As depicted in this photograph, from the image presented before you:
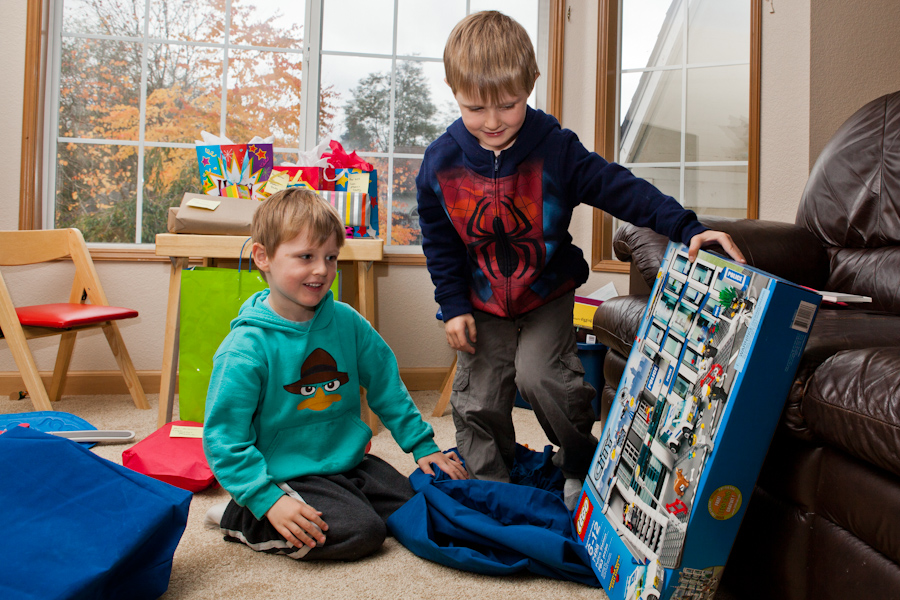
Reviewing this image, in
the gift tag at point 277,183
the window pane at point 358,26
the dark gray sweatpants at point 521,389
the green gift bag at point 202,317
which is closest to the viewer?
the dark gray sweatpants at point 521,389

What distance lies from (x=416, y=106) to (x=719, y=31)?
3.81 ft

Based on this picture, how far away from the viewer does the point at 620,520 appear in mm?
867

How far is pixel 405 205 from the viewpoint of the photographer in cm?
247

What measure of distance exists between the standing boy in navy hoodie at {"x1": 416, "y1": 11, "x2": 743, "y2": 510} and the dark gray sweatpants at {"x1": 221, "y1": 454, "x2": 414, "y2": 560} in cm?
23

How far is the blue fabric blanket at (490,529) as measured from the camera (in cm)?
93

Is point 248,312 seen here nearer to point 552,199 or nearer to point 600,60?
point 552,199

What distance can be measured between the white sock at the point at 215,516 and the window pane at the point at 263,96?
1.64m

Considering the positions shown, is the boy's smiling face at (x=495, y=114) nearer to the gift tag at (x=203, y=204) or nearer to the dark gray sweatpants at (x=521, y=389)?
the dark gray sweatpants at (x=521, y=389)

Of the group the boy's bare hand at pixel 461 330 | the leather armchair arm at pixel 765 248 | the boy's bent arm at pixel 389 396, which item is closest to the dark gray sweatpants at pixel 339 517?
the boy's bent arm at pixel 389 396

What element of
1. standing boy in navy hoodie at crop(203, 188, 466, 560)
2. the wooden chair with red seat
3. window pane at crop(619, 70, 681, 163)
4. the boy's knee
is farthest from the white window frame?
the boy's knee

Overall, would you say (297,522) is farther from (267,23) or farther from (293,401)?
(267,23)

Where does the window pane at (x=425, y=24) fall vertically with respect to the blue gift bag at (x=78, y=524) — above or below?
above

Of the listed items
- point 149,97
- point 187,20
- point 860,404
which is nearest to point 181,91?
point 149,97

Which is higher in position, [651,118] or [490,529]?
[651,118]
